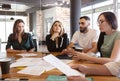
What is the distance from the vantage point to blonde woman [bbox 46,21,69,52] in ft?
9.89

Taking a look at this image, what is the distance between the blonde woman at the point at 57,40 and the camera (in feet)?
9.89

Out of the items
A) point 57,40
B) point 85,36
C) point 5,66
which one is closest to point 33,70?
point 5,66

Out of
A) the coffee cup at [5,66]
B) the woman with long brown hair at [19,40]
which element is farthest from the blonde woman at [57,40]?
the coffee cup at [5,66]

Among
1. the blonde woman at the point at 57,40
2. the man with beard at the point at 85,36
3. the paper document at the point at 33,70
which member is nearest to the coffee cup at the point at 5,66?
the paper document at the point at 33,70

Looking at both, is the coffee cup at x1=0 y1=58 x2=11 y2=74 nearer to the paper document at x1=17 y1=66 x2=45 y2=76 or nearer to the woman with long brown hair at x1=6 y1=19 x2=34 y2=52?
the paper document at x1=17 y1=66 x2=45 y2=76

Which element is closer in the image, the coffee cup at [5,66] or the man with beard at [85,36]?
the coffee cup at [5,66]

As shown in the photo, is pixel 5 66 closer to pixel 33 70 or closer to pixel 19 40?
pixel 33 70

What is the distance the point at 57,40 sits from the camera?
307cm

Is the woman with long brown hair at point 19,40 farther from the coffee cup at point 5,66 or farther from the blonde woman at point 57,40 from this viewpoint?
the coffee cup at point 5,66

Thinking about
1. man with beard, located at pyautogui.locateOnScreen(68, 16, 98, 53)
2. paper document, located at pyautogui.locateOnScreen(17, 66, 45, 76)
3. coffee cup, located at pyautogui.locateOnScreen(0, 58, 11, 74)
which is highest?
man with beard, located at pyautogui.locateOnScreen(68, 16, 98, 53)

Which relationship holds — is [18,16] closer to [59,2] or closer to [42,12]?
[42,12]

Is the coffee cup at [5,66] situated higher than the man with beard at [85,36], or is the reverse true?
the man with beard at [85,36]

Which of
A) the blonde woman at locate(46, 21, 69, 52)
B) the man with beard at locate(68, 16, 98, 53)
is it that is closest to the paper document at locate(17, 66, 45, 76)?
the blonde woman at locate(46, 21, 69, 52)

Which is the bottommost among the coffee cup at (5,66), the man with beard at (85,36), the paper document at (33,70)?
the paper document at (33,70)
